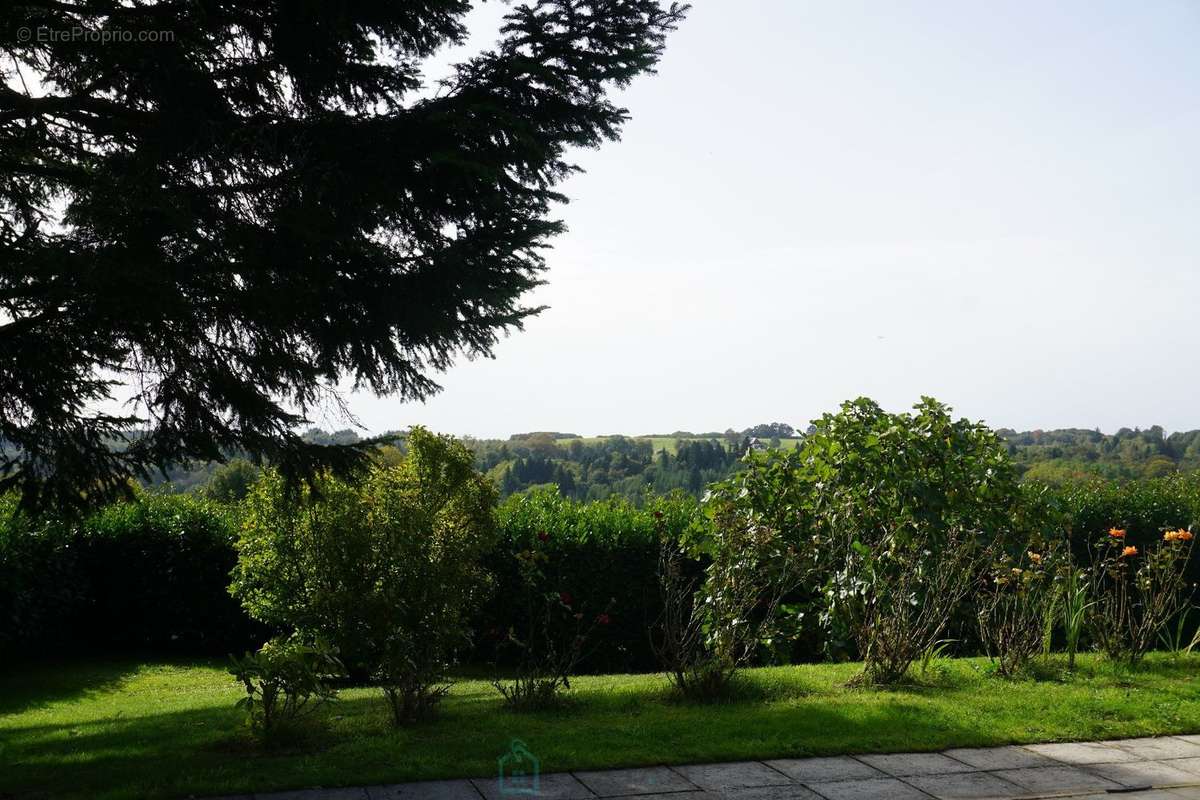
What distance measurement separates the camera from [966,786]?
4.96m

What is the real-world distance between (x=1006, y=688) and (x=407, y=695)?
4278 millimetres

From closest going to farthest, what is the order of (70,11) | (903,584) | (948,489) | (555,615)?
(70,11) → (903,584) → (948,489) → (555,615)

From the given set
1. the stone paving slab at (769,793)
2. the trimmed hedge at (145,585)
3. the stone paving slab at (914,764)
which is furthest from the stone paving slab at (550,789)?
the trimmed hedge at (145,585)

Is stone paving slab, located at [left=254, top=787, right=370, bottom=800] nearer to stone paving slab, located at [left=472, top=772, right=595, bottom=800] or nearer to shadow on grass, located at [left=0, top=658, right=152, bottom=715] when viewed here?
stone paving slab, located at [left=472, top=772, right=595, bottom=800]

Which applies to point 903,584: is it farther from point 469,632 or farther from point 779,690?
point 469,632

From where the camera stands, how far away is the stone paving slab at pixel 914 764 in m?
5.23

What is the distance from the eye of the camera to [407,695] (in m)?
6.27

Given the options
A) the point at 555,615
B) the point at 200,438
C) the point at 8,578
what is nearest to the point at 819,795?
the point at 200,438

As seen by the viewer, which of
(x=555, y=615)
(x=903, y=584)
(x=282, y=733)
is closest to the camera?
(x=282, y=733)

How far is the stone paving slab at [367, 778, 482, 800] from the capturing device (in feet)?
15.5

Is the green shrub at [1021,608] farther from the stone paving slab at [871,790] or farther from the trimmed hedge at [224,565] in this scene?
the stone paving slab at [871,790]

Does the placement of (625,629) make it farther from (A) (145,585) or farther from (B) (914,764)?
(A) (145,585)

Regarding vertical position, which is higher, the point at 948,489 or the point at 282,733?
the point at 948,489

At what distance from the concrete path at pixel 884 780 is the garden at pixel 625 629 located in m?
0.18
